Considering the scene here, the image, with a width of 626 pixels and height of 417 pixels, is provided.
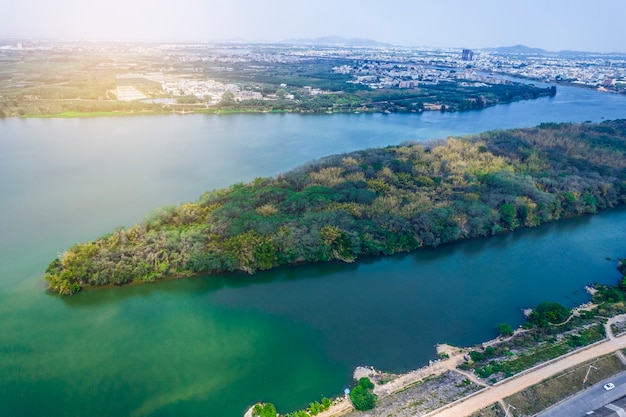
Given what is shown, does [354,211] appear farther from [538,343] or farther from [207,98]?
[207,98]

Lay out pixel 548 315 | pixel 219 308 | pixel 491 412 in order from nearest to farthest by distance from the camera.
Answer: pixel 491 412, pixel 548 315, pixel 219 308

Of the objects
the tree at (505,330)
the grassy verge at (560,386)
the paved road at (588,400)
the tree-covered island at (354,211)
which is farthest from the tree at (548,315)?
the tree-covered island at (354,211)

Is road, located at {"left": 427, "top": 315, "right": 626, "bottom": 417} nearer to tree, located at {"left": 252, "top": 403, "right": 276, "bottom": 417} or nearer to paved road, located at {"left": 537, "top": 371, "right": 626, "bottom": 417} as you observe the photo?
paved road, located at {"left": 537, "top": 371, "right": 626, "bottom": 417}

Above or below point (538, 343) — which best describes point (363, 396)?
below

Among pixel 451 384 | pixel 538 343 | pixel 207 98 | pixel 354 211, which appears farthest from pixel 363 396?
pixel 207 98

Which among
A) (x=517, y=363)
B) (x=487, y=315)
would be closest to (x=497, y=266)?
(x=487, y=315)

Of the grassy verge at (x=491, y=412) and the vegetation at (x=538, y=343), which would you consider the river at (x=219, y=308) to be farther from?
the grassy verge at (x=491, y=412)
